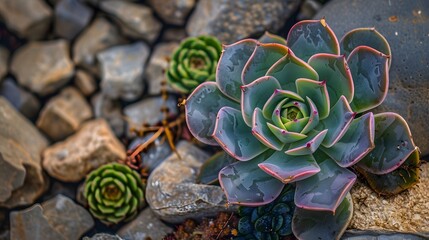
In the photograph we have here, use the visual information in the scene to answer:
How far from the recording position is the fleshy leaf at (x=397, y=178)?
2.07 meters

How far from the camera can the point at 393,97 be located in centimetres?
224

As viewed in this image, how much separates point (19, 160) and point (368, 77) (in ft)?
5.75

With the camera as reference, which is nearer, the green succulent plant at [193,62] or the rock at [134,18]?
the green succulent plant at [193,62]

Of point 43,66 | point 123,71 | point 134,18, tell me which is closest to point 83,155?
point 123,71

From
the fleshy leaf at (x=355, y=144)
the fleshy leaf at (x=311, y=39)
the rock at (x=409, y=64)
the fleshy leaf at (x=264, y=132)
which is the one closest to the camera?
the fleshy leaf at (x=355, y=144)

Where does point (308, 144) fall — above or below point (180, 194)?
above

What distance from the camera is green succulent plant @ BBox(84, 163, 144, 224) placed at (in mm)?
2559

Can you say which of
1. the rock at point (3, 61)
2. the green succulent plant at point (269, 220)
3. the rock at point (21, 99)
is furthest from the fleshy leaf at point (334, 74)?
the rock at point (3, 61)

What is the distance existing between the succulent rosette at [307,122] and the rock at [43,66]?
4.24 feet

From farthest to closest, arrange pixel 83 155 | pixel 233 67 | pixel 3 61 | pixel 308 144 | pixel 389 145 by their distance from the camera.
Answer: pixel 3 61 → pixel 83 155 → pixel 233 67 → pixel 389 145 → pixel 308 144

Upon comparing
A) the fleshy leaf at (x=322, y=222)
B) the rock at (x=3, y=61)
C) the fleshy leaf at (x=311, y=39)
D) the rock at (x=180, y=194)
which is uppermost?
the fleshy leaf at (x=311, y=39)

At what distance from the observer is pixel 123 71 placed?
119 inches

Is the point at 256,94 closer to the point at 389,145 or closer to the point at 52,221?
the point at 389,145

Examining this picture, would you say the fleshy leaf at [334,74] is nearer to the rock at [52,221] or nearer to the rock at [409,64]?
the rock at [409,64]
